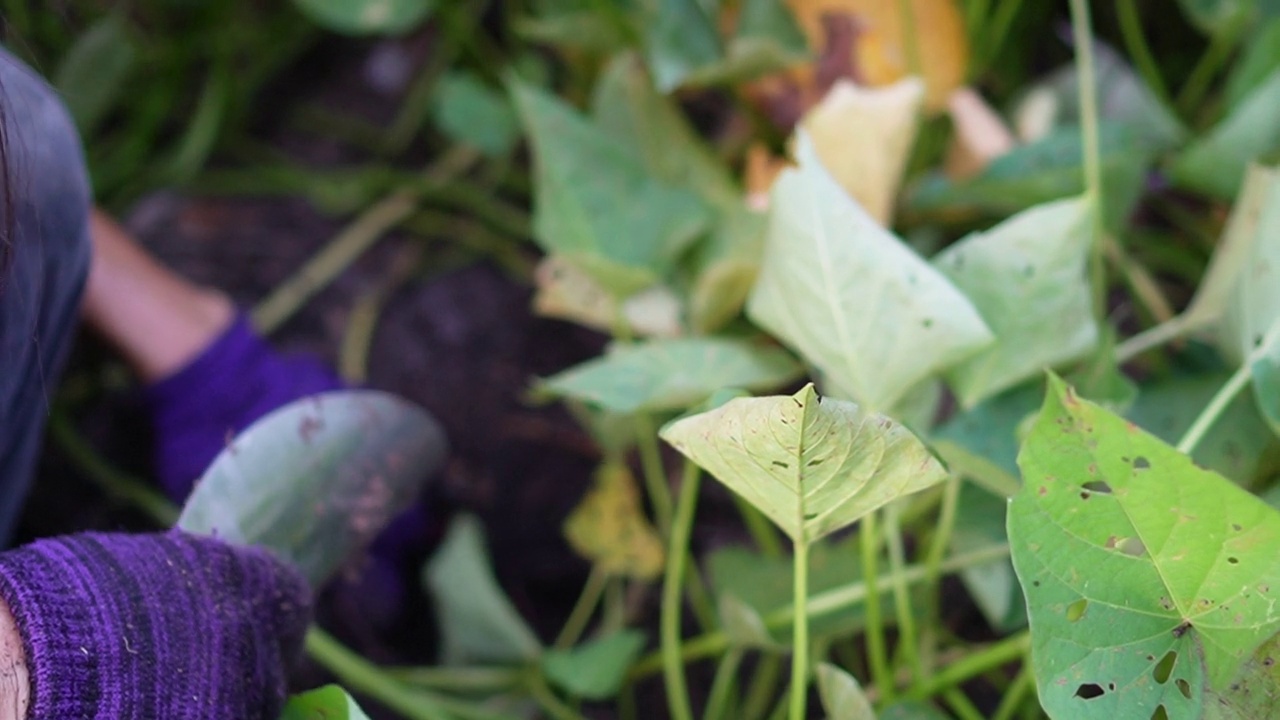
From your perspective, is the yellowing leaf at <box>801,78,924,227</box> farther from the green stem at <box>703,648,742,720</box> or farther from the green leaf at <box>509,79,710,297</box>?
the green stem at <box>703,648,742,720</box>

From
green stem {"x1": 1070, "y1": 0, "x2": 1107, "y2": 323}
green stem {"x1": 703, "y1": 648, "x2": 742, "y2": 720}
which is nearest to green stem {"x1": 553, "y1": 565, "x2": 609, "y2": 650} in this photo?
green stem {"x1": 703, "y1": 648, "x2": 742, "y2": 720}

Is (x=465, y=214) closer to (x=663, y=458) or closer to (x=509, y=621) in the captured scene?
(x=663, y=458)

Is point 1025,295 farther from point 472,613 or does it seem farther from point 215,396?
point 215,396

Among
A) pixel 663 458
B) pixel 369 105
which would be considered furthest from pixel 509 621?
pixel 369 105

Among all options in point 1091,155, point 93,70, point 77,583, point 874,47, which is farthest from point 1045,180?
point 93,70

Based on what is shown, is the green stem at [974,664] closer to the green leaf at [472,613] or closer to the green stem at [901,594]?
the green stem at [901,594]

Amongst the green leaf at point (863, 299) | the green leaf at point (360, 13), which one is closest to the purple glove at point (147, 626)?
the green leaf at point (863, 299)
